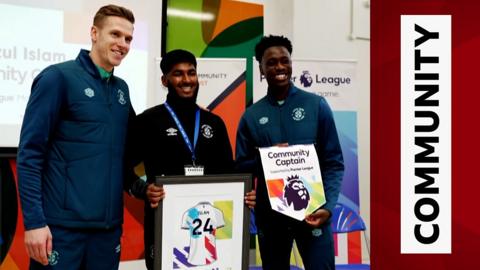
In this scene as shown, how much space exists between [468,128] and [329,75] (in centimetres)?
148

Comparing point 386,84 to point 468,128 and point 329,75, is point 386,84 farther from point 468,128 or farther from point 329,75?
point 468,128

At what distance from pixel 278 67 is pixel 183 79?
0.51 meters

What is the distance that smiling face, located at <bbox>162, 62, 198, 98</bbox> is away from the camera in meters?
2.17

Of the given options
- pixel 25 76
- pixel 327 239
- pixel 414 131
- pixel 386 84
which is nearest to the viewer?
pixel 327 239

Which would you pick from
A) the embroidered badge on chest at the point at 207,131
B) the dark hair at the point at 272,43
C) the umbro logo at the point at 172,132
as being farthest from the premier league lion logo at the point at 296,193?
the dark hair at the point at 272,43

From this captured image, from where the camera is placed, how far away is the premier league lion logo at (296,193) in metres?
2.18

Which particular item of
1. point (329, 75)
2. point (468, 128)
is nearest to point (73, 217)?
point (468, 128)

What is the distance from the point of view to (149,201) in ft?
6.69

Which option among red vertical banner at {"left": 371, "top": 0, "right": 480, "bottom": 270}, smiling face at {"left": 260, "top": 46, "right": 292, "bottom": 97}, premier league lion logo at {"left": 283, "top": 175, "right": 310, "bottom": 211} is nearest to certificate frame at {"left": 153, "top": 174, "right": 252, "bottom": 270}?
premier league lion logo at {"left": 283, "top": 175, "right": 310, "bottom": 211}

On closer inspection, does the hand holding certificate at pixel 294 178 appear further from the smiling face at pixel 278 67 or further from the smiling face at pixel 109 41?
the smiling face at pixel 109 41

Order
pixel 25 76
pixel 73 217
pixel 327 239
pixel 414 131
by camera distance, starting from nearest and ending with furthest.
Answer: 1. pixel 73 217
2. pixel 327 239
3. pixel 414 131
4. pixel 25 76

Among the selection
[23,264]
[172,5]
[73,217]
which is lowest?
[23,264]

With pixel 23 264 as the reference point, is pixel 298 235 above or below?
above

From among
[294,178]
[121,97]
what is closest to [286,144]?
[294,178]
